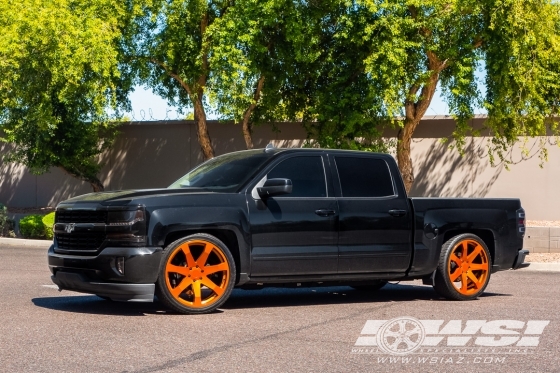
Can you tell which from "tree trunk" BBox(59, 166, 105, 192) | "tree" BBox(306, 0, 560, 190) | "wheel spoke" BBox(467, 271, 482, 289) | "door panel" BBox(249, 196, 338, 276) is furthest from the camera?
"tree trunk" BBox(59, 166, 105, 192)

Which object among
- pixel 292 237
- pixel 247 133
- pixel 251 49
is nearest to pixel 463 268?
pixel 292 237

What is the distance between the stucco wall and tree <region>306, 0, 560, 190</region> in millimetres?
2502

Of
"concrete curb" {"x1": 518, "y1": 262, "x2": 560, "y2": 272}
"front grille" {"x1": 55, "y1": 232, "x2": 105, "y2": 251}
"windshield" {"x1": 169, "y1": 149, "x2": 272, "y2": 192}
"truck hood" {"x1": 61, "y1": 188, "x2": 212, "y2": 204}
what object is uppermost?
"windshield" {"x1": 169, "y1": 149, "x2": 272, "y2": 192}

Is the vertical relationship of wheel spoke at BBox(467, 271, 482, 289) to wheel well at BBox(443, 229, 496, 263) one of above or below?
below

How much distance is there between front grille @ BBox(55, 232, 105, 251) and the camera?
10250mm

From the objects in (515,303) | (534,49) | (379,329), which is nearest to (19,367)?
(379,329)

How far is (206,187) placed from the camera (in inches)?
435

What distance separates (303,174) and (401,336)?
2961mm

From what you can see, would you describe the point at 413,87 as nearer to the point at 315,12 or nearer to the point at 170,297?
the point at 315,12

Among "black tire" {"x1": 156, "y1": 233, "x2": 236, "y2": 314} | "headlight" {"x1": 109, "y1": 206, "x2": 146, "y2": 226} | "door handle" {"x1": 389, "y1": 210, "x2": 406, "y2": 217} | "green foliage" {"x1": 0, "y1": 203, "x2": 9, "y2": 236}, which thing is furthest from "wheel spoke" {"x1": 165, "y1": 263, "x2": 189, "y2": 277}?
"green foliage" {"x1": 0, "y1": 203, "x2": 9, "y2": 236}

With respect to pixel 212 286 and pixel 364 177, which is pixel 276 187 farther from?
pixel 364 177

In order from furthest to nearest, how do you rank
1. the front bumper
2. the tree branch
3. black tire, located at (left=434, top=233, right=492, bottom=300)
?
the tree branch → black tire, located at (left=434, top=233, right=492, bottom=300) → the front bumper

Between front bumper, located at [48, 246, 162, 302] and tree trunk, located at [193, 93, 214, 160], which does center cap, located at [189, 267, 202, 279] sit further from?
tree trunk, located at [193, 93, 214, 160]

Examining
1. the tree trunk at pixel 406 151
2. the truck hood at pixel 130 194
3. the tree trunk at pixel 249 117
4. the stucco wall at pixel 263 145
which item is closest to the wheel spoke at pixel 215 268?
the truck hood at pixel 130 194
